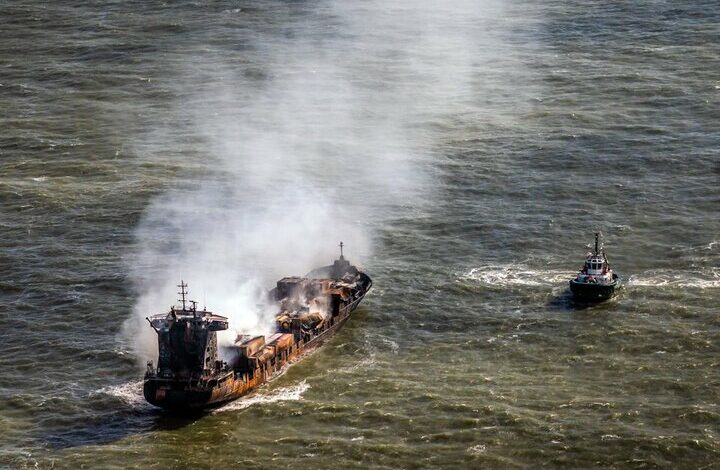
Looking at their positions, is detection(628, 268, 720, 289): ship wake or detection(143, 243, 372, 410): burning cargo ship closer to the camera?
detection(143, 243, 372, 410): burning cargo ship

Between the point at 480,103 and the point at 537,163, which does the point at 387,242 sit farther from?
the point at 480,103

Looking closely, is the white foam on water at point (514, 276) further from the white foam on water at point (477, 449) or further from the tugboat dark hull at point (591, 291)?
A: the white foam on water at point (477, 449)

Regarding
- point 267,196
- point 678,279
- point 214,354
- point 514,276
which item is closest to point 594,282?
point 514,276

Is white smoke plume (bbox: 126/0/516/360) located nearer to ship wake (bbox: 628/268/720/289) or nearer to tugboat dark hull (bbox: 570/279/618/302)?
tugboat dark hull (bbox: 570/279/618/302)

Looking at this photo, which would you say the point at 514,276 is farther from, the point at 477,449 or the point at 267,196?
the point at 477,449

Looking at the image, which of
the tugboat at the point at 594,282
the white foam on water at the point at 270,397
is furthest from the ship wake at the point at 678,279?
the white foam on water at the point at 270,397

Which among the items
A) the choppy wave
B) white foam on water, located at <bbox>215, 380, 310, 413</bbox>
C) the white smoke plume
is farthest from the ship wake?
white foam on water, located at <bbox>215, 380, 310, 413</bbox>
